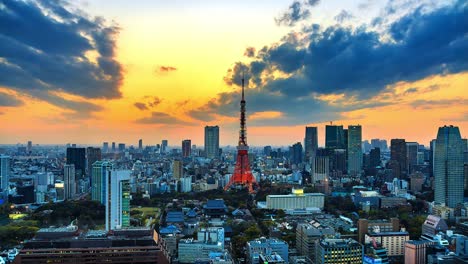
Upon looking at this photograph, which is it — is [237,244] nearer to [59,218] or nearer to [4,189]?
[59,218]

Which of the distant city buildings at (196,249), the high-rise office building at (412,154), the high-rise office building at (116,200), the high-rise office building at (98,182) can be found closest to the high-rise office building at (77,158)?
the high-rise office building at (98,182)

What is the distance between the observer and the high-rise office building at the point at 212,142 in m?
54.5

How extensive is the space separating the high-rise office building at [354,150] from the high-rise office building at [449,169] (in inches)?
602

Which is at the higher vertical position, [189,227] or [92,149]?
[92,149]

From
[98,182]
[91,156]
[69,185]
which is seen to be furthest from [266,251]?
[91,156]

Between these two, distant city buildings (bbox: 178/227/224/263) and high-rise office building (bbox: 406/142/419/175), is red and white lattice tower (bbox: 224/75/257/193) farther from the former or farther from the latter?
high-rise office building (bbox: 406/142/419/175)

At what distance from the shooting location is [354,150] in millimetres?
40969

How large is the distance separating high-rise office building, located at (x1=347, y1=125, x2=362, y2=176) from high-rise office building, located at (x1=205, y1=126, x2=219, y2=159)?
17.5m

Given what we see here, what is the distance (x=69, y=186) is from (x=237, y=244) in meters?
16.1

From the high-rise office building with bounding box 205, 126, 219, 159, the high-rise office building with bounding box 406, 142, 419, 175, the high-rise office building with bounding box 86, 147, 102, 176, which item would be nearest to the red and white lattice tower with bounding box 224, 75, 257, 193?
the high-rise office building with bounding box 86, 147, 102, 176

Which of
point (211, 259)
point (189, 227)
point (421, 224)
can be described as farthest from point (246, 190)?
point (211, 259)

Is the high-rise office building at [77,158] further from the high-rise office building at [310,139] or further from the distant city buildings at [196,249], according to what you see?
the high-rise office building at [310,139]

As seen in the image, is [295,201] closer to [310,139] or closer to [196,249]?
[196,249]

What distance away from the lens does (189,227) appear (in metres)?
17.0
